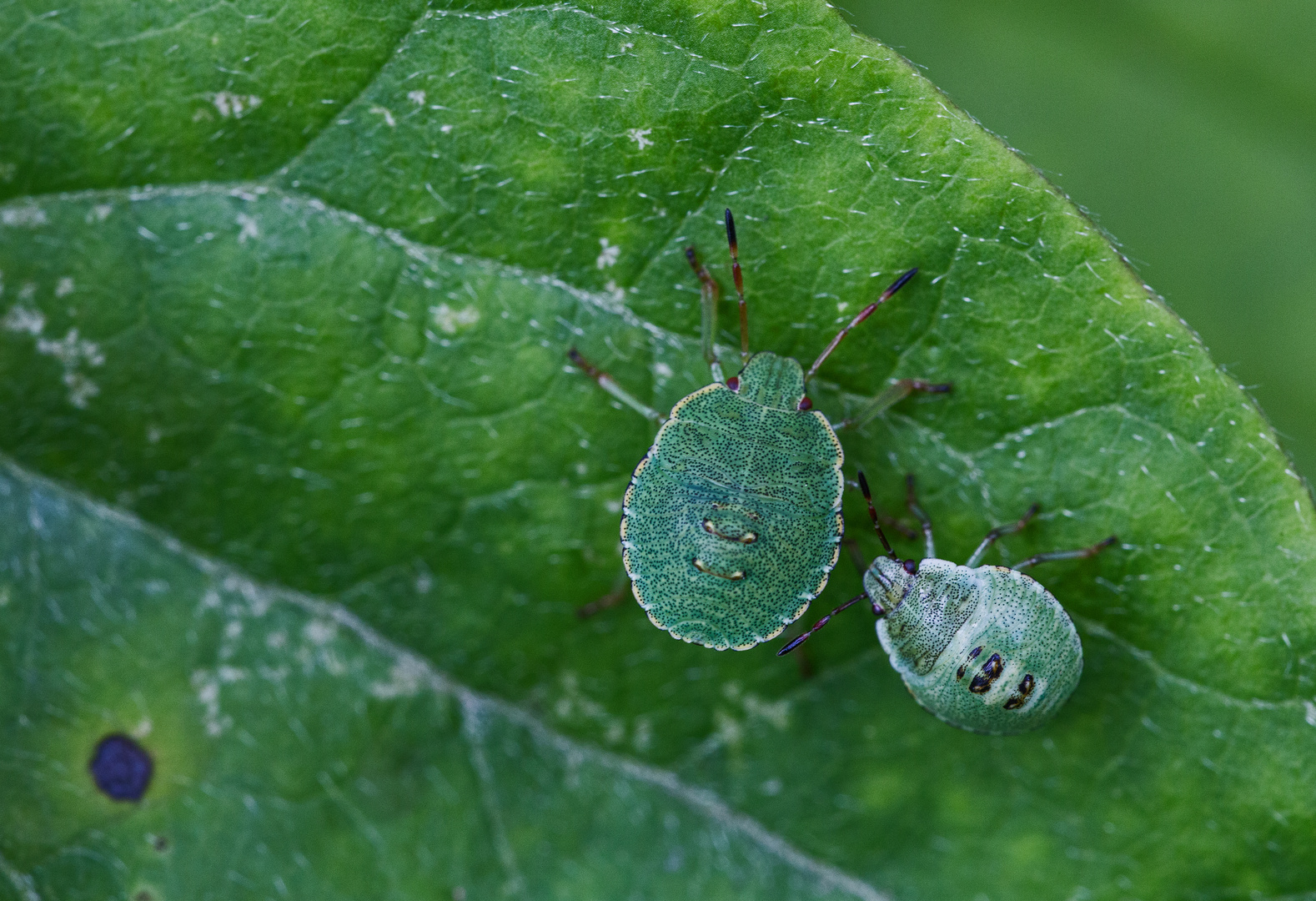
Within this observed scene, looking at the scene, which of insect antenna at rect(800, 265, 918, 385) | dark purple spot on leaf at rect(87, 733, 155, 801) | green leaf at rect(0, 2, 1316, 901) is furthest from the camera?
dark purple spot on leaf at rect(87, 733, 155, 801)

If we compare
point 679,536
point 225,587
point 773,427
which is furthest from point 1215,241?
point 225,587

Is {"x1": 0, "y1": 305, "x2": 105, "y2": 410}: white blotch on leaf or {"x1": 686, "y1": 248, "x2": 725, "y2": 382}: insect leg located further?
{"x1": 0, "y1": 305, "x2": 105, "y2": 410}: white blotch on leaf

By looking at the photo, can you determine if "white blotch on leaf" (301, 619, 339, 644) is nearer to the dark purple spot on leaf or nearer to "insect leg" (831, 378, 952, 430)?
the dark purple spot on leaf

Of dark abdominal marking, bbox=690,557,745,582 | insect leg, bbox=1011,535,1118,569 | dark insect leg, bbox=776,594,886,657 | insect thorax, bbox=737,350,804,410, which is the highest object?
insect thorax, bbox=737,350,804,410

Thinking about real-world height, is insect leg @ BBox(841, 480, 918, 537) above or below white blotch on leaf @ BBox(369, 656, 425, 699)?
above

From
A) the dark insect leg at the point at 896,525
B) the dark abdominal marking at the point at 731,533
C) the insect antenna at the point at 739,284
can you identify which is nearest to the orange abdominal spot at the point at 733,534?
the dark abdominal marking at the point at 731,533

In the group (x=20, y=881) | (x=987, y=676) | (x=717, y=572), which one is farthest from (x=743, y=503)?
(x=20, y=881)

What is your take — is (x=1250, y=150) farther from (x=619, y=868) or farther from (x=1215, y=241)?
(x=619, y=868)

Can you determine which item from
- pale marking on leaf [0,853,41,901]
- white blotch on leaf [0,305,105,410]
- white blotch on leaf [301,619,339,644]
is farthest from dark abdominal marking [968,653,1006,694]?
pale marking on leaf [0,853,41,901]
